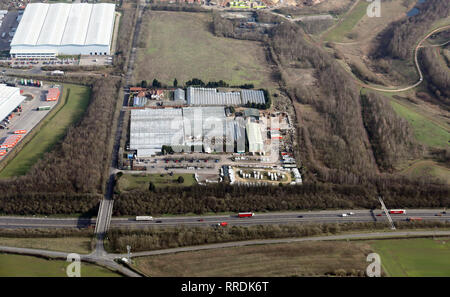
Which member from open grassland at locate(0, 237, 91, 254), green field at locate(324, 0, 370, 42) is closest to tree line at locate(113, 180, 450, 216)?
open grassland at locate(0, 237, 91, 254)

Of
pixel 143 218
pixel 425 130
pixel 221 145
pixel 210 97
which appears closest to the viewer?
pixel 143 218

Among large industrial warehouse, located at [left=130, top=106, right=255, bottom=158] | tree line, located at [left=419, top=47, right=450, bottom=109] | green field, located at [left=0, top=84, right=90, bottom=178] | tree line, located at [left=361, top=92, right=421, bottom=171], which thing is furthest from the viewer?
tree line, located at [left=419, top=47, right=450, bottom=109]

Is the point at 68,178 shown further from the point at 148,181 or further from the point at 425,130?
the point at 425,130

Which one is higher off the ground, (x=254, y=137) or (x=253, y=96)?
(x=253, y=96)

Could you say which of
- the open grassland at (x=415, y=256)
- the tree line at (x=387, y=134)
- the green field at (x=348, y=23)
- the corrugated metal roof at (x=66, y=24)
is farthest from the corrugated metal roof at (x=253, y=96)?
the corrugated metal roof at (x=66, y=24)

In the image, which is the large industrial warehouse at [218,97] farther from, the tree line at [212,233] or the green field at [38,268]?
the green field at [38,268]

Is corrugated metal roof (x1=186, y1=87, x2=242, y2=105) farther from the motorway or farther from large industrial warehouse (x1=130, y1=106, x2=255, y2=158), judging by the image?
the motorway

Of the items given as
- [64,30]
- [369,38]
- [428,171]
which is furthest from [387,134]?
[64,30]
